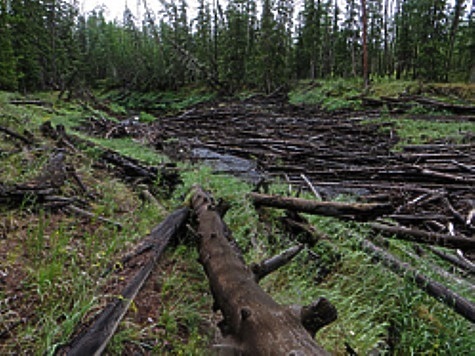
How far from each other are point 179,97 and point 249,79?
33.1 feet

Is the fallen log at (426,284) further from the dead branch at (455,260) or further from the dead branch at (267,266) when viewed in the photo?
the dead branch at (267,266)

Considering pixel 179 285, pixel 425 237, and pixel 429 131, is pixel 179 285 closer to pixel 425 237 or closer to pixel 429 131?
pixel 425 237

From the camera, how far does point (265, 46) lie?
1053 inches

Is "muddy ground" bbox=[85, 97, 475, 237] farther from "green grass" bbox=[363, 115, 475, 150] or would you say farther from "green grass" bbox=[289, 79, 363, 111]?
"green grass" bbox=[289, 79, 363, 111]

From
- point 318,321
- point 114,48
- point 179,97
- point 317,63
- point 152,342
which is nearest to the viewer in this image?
point 318,321

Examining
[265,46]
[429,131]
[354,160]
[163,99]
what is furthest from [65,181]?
[163,99]

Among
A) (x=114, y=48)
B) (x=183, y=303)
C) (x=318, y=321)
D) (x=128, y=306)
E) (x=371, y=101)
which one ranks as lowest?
(x=183, y=303)

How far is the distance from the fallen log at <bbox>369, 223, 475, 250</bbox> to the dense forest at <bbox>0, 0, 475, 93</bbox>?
61.1 feet

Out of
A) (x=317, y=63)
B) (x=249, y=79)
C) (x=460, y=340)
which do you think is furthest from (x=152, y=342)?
(x=317, y=63)

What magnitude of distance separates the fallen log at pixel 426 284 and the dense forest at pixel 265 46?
761 inches

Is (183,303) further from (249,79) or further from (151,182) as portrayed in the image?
(249,79)

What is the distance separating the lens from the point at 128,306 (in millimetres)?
1948

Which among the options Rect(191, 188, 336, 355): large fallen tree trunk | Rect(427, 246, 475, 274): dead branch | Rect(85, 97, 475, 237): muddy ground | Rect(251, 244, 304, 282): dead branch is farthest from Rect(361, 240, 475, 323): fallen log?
Rect(191, 188, 336, 355): large fallen tree trunk

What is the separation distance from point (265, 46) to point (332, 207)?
2672cm
